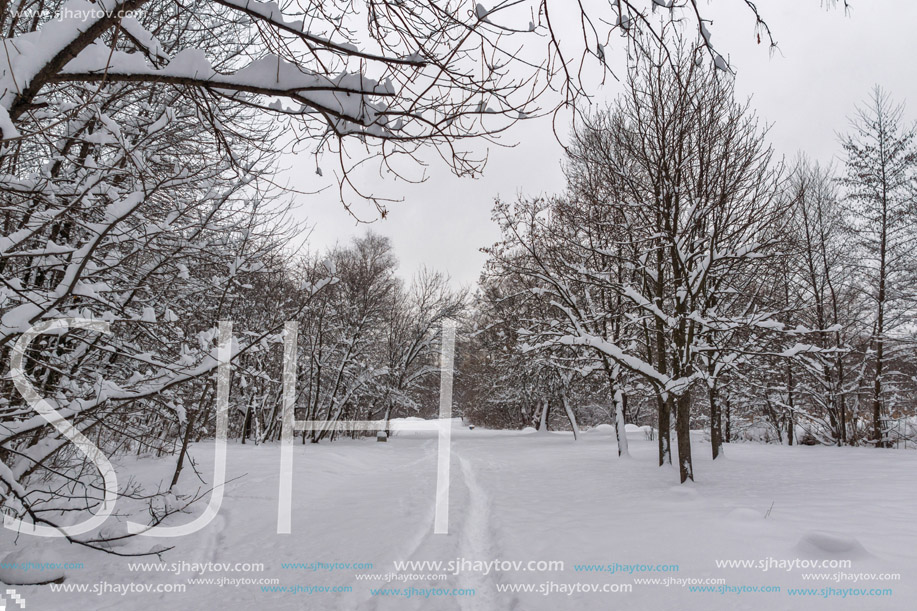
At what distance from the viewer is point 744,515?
436 cm

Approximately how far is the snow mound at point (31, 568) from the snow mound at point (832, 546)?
556cm

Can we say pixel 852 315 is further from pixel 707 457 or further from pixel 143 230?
pixel 143 230

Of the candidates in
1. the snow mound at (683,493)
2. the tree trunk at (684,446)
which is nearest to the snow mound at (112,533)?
the snow mound at (683,493)

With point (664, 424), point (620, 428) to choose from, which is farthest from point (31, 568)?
point (620, 428)

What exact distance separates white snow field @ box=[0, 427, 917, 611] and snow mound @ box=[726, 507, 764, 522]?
20 mm

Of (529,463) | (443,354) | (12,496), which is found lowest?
(529,463)

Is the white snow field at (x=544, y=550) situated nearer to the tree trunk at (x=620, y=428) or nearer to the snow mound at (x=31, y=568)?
the snow mound at (x=31, y=568)

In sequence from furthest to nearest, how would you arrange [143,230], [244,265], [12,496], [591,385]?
1. [591,385]
2. [244,265]
3. [143,230]
4. [12,496]

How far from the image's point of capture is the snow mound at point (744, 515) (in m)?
4.28

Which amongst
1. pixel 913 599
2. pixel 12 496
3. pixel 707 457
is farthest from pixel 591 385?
pixel 12 496

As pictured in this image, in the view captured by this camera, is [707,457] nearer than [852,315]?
Yes

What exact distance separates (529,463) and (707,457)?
4.26m

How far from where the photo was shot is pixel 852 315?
49.5 ft

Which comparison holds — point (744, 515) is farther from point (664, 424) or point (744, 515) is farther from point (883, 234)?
point (883, 234)
